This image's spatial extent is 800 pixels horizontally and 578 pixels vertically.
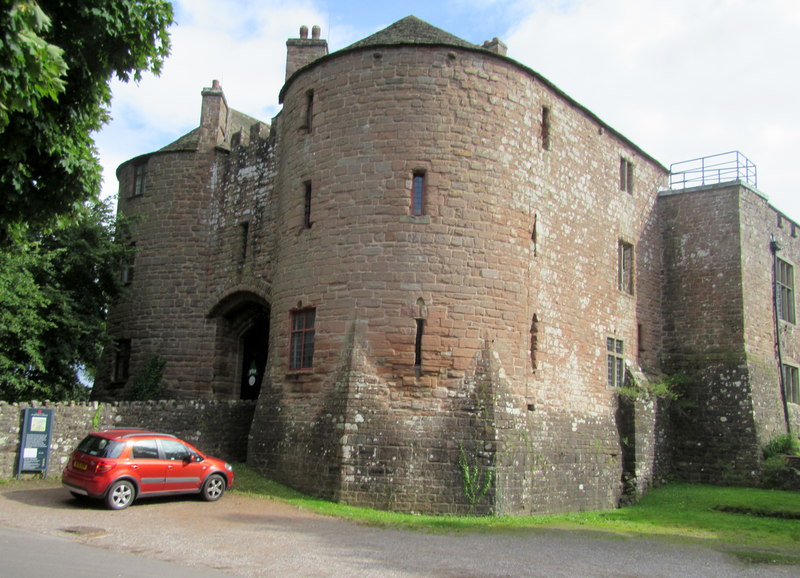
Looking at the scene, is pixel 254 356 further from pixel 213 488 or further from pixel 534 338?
pixel 534 338

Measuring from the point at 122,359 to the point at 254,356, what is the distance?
14.1 ft

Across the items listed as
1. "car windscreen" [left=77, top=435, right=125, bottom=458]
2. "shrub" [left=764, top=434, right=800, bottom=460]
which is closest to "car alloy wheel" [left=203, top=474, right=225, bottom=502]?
"car windscreen" [left=77, top=435, right=125, bottom=458]

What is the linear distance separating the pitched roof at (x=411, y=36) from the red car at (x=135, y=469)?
9.99 meters

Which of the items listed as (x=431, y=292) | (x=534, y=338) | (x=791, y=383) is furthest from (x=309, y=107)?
(x=791, y=383)

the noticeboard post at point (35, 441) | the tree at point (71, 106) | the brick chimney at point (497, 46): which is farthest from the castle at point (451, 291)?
the tree at point (71, 106)

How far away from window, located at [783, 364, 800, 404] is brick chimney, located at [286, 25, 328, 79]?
18157 millimetres

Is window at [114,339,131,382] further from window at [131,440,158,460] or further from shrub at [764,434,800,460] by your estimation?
shrub at [764,434,800,460]

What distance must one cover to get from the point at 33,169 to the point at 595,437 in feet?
50.1

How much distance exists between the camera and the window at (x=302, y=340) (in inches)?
679

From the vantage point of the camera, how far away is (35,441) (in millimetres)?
16109

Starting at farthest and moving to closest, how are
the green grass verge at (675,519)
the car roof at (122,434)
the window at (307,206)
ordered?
the window at (307,206) → the car roof at (122,434) → the green grass verge at (675,519)

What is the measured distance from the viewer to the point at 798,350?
2647 cm

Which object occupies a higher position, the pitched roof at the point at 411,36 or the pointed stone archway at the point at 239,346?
the pitched roof at the point at 411,36

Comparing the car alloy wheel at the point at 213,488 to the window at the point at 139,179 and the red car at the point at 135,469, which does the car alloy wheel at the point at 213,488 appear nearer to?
the red car at the point at 135,469
